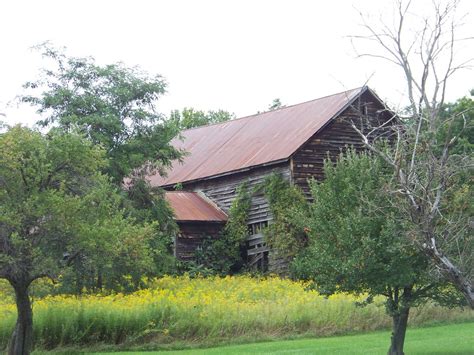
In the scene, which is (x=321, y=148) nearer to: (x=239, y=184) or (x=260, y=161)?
(x=260, y=161)

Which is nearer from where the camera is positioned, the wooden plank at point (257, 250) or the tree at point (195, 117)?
the wooden plank at point (257, 250)

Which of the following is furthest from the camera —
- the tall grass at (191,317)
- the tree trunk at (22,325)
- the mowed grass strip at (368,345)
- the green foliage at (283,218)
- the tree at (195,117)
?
the tree at (195,117)

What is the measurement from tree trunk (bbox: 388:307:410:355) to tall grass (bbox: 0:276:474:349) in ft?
12.0

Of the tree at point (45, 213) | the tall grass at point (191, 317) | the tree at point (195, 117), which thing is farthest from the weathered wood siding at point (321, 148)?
the tree at point (195, 117)

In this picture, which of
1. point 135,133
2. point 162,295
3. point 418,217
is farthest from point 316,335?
point 135,133

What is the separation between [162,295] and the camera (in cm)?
2945

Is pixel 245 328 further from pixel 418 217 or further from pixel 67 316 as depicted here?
pixel 418 217

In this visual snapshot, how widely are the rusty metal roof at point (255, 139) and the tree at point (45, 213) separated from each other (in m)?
18.7

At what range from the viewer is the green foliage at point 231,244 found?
134 ft

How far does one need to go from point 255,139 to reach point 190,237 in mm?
6303

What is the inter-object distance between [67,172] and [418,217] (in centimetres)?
1020

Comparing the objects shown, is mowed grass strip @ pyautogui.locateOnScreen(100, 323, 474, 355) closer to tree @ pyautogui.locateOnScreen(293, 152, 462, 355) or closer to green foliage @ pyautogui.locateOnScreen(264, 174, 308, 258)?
tree @ pyautogui.locateOnScreen(293, 152, 462, 355)

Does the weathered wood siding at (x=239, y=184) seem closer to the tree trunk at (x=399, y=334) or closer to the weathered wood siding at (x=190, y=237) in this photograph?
the weathered wood siding at (x=190, y=237)

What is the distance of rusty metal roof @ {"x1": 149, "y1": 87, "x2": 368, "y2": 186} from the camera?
4031 centimetres
